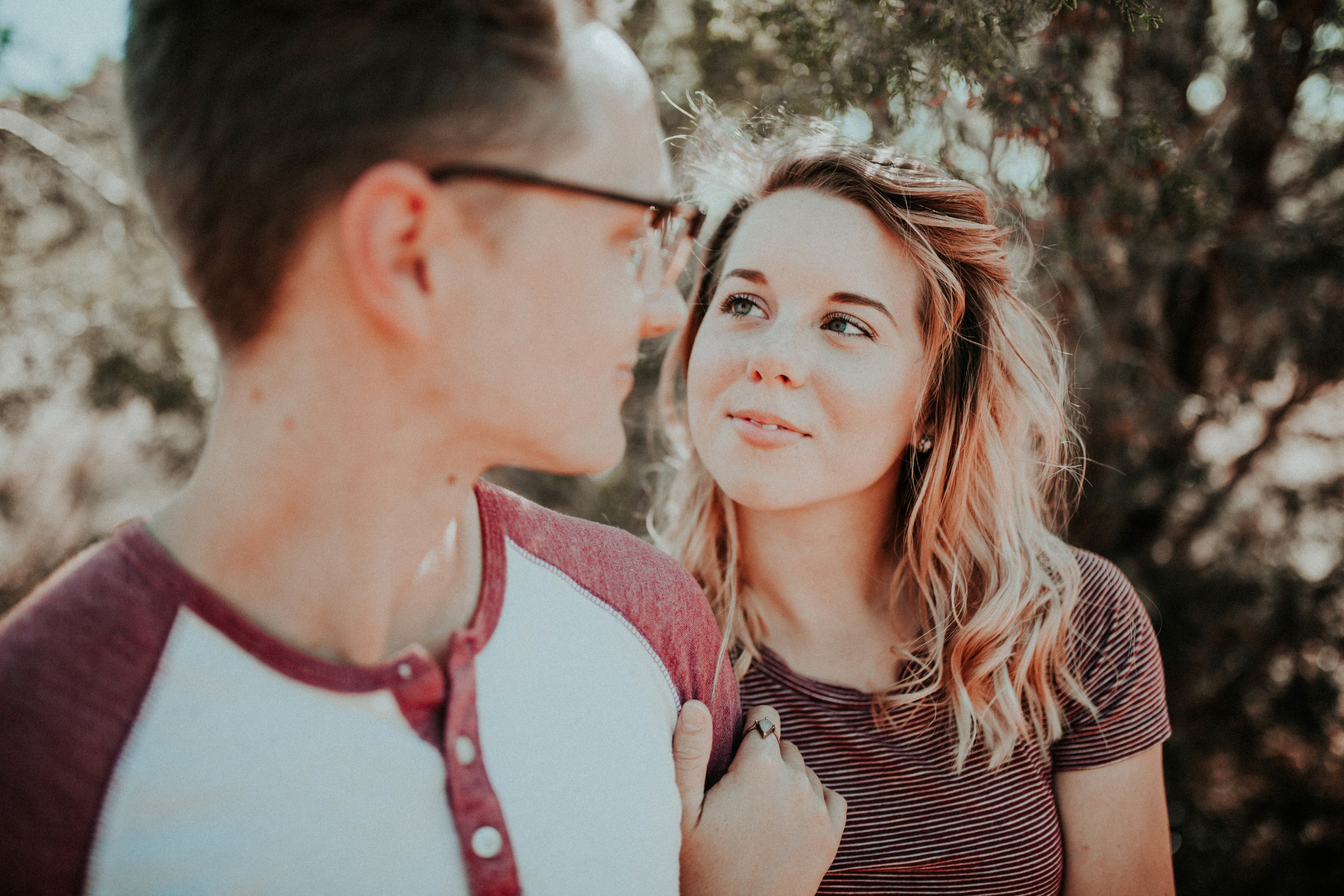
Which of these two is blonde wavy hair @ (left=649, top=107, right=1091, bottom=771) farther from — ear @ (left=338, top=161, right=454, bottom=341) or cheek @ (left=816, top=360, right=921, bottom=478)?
ear @ (left=338, top=161, right=454, bottom=341)

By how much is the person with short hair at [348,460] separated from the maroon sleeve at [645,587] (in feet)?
0.74

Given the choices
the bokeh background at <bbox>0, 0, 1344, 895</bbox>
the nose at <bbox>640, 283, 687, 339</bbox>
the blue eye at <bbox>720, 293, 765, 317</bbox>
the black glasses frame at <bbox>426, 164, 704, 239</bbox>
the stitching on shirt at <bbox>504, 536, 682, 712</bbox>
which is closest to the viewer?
the black glasses frame at <bbox>426, 164, 704, 239</bbox>

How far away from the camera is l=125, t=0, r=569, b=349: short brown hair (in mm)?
1090

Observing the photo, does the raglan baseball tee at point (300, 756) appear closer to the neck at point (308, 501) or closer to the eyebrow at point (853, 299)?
the neck at point (308, 501)

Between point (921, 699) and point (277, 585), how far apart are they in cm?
158

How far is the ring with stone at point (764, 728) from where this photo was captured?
6.06 feet

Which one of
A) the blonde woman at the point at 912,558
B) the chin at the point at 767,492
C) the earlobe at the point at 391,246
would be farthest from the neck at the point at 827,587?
the earlobe at the point at 391,246

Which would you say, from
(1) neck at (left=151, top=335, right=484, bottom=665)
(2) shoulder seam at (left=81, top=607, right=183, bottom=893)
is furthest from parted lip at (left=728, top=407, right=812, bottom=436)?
(2) shoulder seam at (left=81, top=607, right=183, bottom=893)

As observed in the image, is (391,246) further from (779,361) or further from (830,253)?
(830,253)

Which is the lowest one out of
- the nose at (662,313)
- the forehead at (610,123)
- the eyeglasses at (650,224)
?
the nose at (662,313)

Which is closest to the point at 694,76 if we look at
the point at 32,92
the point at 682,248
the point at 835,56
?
the point at 835,56

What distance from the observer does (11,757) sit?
3.36ft

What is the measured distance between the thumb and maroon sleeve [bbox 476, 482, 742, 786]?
0.06 meters

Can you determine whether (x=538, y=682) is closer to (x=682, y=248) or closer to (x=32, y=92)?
(x=682, y=248)
